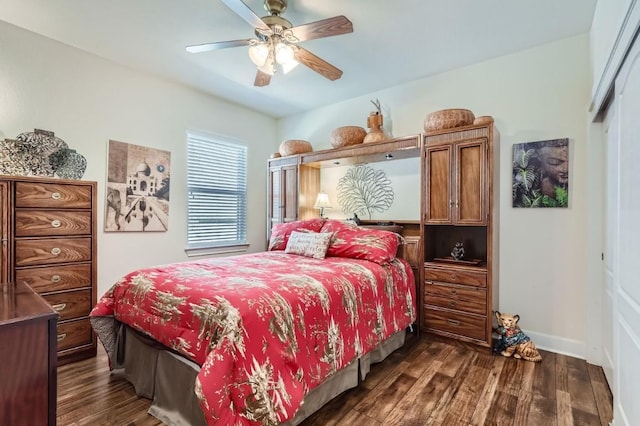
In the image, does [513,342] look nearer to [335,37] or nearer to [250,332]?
[250,332]

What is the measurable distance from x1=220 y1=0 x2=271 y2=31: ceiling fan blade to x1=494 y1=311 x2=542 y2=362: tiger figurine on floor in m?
3.12

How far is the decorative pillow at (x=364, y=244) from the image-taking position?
2779 millimetres

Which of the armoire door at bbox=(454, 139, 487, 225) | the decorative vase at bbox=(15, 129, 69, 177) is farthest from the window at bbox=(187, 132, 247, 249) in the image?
the armoire door at bbox=(454, 139, 487, 225)

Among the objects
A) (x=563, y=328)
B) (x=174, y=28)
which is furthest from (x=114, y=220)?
(x=563, y=328)

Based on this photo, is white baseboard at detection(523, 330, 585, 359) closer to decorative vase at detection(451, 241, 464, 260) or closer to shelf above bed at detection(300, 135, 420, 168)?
decorative vase at detection(451, 241, 464, 260)

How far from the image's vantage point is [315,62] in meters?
2.50

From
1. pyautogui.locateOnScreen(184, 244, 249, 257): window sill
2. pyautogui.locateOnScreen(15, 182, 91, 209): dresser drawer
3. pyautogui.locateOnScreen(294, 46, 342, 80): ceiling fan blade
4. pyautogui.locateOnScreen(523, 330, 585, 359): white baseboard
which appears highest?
pyautogui.locateOnScreen(294, 46, 342, 80): ceiling fan blade

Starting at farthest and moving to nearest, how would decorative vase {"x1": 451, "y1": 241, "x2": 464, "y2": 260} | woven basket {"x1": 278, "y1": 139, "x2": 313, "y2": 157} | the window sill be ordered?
1. woven basket {"x1": 278, "y1": 139, "x2": 313, "y2": 157}
2. the window sill
3. decorative vase {"x1": 451, "y1": 241, "x2": 464, "y2": 260}

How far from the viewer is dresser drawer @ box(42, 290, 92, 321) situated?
7.90 ft

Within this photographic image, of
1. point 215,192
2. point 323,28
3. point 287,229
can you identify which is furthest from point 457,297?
point 215,192

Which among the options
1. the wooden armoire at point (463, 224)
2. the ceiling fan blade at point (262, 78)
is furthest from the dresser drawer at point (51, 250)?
the wooden armoire at point (463, 224)

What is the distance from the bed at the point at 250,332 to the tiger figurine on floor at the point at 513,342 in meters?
0.85

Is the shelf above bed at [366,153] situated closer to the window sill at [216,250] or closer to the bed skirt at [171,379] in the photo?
the window sill at [216,250]

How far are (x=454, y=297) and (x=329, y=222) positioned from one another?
4.77 feet
